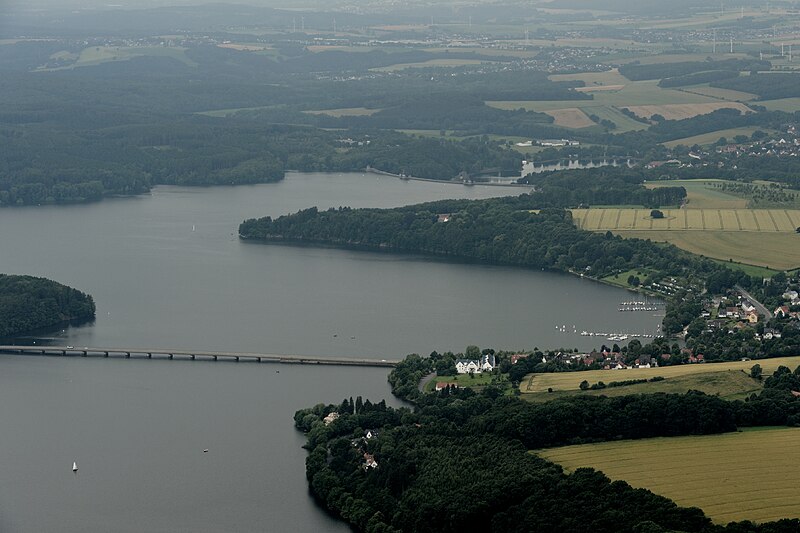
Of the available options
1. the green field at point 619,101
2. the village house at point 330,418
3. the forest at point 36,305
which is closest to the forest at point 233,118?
the green field at point 619,101

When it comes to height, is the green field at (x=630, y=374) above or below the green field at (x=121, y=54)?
above

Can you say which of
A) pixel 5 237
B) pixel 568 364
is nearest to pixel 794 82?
pixel 5 237

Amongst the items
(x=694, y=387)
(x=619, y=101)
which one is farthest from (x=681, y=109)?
(x=694, y=387)

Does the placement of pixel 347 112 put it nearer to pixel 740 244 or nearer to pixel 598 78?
pixel 598 78

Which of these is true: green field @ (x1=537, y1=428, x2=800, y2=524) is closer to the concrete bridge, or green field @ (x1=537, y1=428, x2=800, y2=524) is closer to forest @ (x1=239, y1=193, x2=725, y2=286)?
the concrete bridge

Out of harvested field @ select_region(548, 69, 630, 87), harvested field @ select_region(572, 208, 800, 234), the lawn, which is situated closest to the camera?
the lawn

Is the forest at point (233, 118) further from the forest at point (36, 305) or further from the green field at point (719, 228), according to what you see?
the forest at point (36, 305)

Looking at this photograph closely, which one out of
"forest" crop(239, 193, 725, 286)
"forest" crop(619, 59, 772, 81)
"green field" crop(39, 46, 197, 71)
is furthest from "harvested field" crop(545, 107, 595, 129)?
"green field" crop(39, 46, 197, 71)
